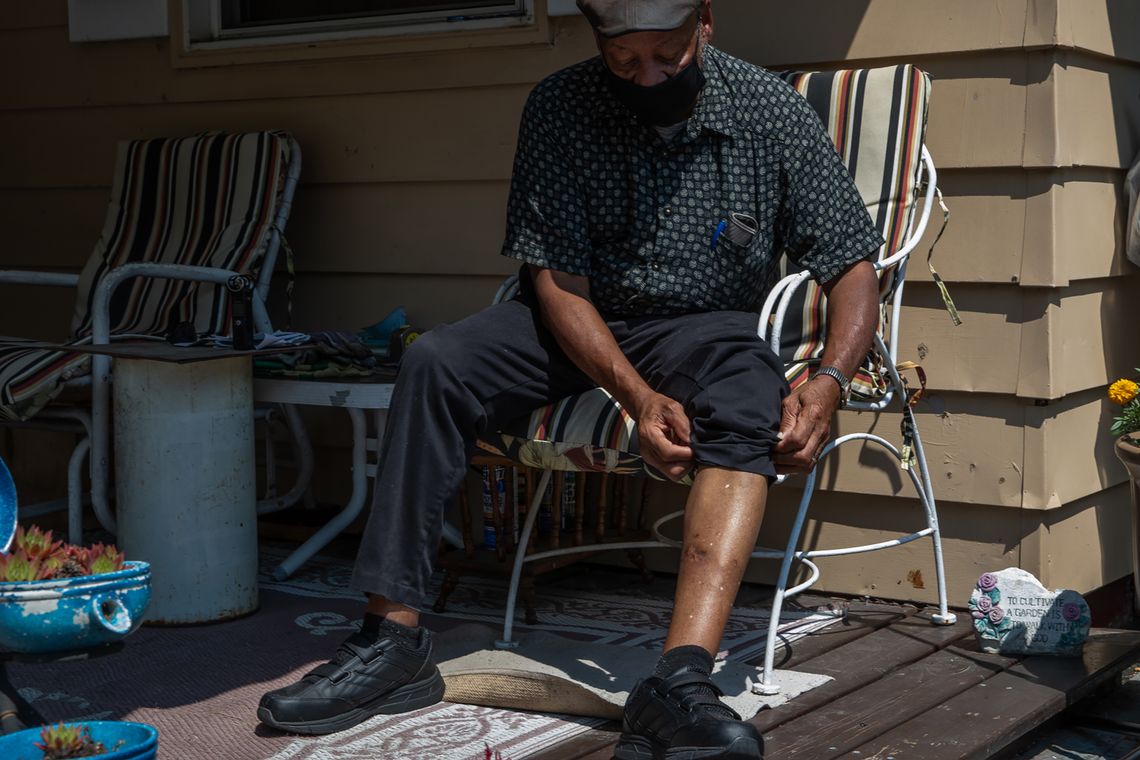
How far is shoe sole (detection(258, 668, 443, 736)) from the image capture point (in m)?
2.31

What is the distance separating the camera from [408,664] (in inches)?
94.3

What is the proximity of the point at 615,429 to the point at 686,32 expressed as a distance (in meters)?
0.70

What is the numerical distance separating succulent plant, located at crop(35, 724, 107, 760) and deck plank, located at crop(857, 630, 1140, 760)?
1.14 metres

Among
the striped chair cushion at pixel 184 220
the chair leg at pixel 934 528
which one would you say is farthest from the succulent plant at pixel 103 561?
the striped chair cushion at pixel 184 220

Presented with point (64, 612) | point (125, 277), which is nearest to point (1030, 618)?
point (64, 612)

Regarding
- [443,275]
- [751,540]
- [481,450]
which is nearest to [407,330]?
[443,275]

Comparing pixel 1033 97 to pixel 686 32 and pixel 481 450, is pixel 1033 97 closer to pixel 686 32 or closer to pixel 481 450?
pixel 686 32

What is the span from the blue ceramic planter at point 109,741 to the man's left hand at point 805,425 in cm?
105

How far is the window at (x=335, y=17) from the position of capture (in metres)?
3.57

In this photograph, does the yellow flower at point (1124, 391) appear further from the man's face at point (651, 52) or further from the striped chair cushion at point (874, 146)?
the man's face at point (651, 52)

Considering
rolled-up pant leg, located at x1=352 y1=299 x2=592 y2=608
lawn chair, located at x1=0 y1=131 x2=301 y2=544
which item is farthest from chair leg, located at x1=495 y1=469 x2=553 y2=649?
lawn chair, located at x1=0 y1=131 x2=301 y2=544

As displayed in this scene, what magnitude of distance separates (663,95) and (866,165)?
665 millimetres

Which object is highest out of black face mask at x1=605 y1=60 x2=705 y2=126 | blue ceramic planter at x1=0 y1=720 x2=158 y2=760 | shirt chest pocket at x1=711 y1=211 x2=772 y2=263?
black face mask at x1=605 y1=60 x2=705 y2=126

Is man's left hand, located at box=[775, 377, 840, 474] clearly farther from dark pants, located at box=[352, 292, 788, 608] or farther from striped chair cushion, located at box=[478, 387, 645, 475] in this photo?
striped chair cushion, located at box=[478, 387, 645, 475]
